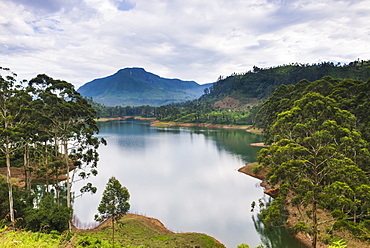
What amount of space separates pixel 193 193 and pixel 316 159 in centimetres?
1702

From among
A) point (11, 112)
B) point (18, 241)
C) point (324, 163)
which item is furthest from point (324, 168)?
point (11, 112)

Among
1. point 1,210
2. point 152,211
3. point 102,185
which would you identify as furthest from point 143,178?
point 1,210

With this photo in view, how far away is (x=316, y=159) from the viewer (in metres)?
17.6

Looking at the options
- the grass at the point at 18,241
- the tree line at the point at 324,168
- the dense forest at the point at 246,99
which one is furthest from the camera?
the dense forest at the point at 246,99

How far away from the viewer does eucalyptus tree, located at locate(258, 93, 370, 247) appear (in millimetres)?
15125

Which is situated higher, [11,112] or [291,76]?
[291,76]

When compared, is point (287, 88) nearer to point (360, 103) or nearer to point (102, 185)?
point (360, 103)

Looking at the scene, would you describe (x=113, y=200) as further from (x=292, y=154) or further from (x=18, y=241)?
(x=292, y=154)

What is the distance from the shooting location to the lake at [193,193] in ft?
71.2

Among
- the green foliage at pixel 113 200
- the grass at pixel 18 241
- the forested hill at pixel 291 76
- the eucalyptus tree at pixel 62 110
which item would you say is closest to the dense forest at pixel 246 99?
the forested hill at pixel 291 76

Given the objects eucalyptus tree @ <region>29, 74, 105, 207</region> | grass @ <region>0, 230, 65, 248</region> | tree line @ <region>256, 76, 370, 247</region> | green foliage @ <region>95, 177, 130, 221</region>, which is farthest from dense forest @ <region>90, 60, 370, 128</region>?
grass @ <region>0, 230, 65, 248</region>

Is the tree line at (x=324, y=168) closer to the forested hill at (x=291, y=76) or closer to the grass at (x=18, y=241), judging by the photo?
the grass at (x=18, y=241)

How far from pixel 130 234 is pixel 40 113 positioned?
39.9 ft

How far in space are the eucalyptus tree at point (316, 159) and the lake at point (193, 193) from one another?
5664 mm
